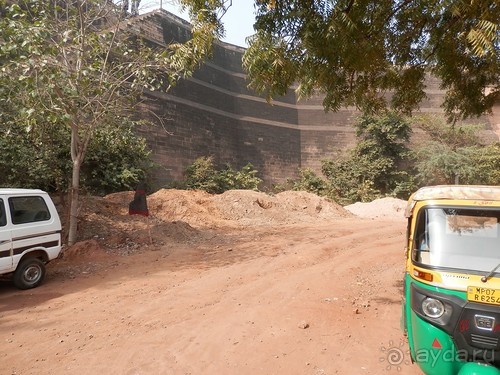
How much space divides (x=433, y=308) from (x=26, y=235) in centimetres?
611

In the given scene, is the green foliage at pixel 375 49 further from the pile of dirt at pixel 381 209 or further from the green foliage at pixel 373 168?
the green foliage at pixel 373 168

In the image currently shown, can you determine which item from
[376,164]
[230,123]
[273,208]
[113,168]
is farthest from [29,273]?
[376,164]

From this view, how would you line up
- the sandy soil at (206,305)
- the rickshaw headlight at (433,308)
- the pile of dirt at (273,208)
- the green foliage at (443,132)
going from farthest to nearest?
1. the green foliage at (443,132)
2. the pile of dirt at (273,208)
3. the sandy soil at (206,305)
4. the rickshaw headlight at (433,308)

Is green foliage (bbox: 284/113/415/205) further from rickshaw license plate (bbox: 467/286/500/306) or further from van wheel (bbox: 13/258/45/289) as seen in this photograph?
rickshaw license plate (bbox: 467/286/500/306)

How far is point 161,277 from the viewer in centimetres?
676

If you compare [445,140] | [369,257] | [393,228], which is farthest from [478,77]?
[445,140]

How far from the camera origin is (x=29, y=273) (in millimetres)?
6289

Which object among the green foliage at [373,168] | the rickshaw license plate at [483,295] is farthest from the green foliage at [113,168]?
the rickshaw license plate at [483,295]

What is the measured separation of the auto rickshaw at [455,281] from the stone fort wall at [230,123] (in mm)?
16721

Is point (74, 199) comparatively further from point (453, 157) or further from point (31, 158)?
point (453, 157)

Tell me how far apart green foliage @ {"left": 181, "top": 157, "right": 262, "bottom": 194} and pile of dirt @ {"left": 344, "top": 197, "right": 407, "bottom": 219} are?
6105 mm

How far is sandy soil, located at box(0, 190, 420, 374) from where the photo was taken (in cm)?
369

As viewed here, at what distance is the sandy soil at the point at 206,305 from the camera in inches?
145

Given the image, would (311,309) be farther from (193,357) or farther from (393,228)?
(393,228)
